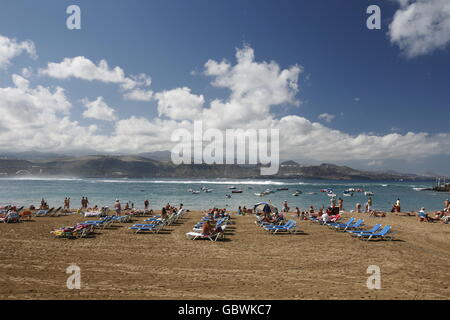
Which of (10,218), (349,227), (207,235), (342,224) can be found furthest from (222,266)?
(10,218)

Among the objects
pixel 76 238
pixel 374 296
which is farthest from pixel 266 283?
pixel 76 238

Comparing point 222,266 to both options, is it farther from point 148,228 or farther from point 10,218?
point 10,218

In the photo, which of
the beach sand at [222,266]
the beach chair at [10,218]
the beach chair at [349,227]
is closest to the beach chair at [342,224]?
the beach chair at [349,227]

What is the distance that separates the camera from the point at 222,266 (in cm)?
863

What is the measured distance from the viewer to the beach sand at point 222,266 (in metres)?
6.47

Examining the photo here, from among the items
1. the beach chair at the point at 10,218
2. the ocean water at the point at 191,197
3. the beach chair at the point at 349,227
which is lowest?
the ocean water at the point at 191,197

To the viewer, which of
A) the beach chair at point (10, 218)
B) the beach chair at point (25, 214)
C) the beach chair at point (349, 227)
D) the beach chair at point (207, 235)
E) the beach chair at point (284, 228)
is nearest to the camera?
the beach chair at point (207, 235)

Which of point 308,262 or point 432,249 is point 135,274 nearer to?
point 308,262

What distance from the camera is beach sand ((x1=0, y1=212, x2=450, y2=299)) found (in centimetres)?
647

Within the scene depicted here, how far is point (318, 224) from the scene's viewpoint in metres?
18.3

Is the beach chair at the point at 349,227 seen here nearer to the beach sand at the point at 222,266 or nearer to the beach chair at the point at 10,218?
the beach sand at the point at 222,266

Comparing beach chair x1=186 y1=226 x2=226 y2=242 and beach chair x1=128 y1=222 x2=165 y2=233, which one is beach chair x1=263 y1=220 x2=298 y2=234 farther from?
beach chair x1=128 y1=222 x2=165 y2=233

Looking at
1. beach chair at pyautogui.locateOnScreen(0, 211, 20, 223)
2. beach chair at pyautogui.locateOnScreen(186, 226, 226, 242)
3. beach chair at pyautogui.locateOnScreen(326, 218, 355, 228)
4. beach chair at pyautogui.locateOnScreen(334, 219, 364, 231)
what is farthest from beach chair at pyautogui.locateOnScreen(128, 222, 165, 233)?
beach chair at pyautogui.locateOnScreen(334, 219, 364, 231)

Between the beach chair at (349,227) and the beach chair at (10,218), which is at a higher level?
the beach chair at (10,218)
